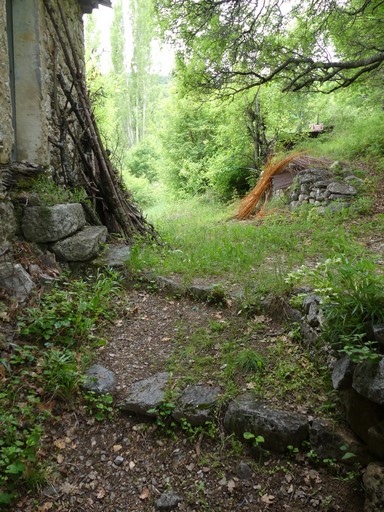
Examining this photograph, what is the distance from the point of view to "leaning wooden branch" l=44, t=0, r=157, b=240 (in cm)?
536

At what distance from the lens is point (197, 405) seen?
271 centimetres

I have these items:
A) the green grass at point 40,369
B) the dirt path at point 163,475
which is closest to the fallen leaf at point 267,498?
the dirt path at point 163,475

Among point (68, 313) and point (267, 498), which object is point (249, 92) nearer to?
point (68, 313)

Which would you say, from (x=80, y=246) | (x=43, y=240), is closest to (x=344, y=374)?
(x=80, y=246)

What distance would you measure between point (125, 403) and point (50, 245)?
2380 millimetres

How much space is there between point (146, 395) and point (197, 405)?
1.49 feet

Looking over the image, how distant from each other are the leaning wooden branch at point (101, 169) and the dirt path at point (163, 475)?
3465mm

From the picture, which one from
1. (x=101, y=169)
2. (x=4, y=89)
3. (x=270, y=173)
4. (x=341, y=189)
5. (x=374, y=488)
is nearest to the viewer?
(x=374, y=488)

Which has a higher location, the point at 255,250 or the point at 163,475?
the point at 255,250

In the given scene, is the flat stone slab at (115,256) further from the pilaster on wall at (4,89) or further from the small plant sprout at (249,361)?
the small plant sprout at (249,361)

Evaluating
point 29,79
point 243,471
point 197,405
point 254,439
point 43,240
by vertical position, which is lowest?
point 243,471

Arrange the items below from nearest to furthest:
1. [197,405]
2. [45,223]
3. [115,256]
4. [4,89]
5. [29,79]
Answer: [197,405] → [4,89] → [45,223] → [29,79] → [115,256]

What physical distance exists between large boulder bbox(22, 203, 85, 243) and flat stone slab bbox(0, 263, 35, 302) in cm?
63

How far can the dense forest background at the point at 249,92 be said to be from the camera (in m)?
6.24
